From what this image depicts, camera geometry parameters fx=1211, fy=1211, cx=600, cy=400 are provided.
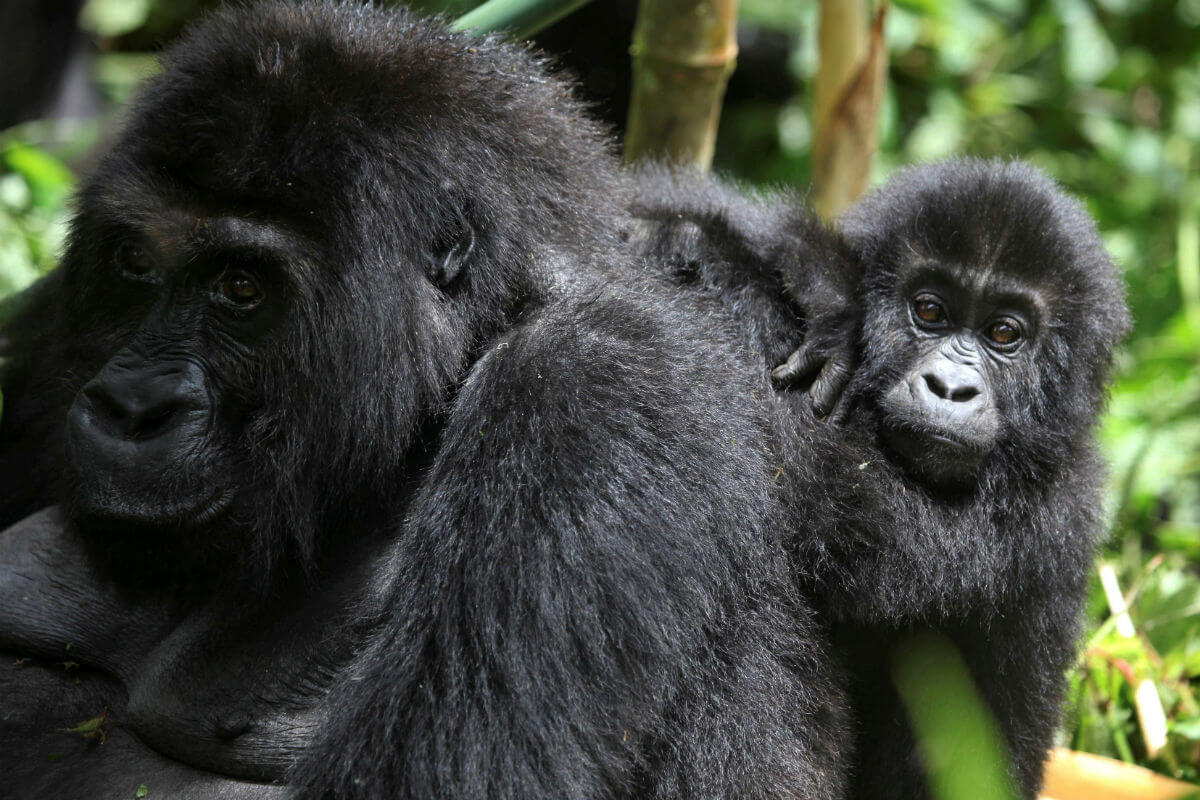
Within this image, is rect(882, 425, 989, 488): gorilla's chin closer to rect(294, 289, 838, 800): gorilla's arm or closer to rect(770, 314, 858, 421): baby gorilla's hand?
rect(770, 314, 858, 421): baby gorilla's hand

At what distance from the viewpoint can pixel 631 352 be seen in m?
2.39

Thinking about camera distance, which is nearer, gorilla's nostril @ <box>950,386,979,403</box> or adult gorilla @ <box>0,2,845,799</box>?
adult gorilla @ <box>0,2,845,799</box>

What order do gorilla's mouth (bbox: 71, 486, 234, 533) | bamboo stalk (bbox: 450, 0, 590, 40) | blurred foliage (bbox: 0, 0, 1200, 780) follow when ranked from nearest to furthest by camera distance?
gorilla's mouth (bbox: 71, 486, 234, 533), bamboo stalk (bbox: 450, 0, 590, 40), blurred foliage (bbox: 0, 0, 1200, 780)

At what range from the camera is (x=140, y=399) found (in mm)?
2287

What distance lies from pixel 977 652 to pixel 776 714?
68cm

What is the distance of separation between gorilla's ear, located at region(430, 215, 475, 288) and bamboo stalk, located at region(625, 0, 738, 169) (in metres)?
1.50

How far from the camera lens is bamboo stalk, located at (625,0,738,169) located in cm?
373

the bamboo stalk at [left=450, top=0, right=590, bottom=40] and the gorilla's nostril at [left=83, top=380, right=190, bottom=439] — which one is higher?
A: the bamboo stalk at [left=450, top=0, right=590, bottom=40]

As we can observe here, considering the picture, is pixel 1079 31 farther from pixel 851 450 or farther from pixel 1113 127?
pixel 851 450

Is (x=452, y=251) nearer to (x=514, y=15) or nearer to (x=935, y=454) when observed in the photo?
(x=514, y=15)

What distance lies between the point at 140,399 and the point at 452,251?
2.19 ft

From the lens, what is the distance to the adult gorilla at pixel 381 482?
7.11 ft

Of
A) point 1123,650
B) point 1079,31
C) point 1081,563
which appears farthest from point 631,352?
point 1079,31

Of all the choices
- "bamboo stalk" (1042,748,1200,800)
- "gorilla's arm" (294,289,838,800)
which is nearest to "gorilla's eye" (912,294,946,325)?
"gorilla's arm" (294,289,838,800)
